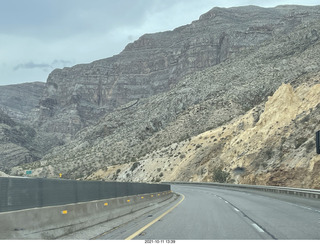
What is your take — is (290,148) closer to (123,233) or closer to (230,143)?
(230,143)

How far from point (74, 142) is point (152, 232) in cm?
12659

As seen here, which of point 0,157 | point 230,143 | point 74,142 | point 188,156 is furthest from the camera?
point 0,157

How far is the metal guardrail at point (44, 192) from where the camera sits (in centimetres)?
736

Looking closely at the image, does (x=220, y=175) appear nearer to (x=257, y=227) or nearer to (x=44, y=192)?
(x=257, y=227)

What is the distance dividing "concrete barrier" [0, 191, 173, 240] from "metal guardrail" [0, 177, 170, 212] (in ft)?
0.62

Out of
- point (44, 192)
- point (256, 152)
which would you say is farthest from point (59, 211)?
point (256, 152)

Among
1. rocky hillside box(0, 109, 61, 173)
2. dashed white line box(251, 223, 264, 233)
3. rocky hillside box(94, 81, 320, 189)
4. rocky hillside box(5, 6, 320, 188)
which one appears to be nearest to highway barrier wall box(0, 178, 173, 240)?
dashed white line box(251, 223, 264, 233)

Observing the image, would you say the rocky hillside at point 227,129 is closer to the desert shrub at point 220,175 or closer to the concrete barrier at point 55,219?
the desert shrub at point 220,175

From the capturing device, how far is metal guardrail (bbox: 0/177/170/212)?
7.36 meters

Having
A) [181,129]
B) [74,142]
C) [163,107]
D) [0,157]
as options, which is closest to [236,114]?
[181,129]

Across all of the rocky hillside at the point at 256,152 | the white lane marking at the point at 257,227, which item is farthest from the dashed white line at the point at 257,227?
the rocky hillside at the point at 256,152

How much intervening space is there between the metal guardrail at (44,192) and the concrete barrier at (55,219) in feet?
0.62

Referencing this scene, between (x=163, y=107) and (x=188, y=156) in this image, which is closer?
(x=188, y=156)

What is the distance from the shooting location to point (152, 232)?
10.4m
